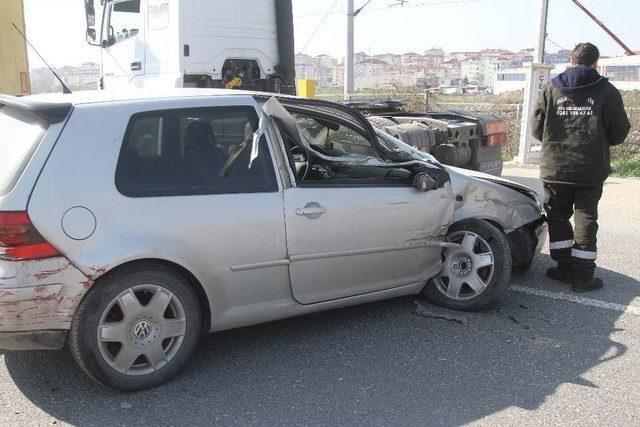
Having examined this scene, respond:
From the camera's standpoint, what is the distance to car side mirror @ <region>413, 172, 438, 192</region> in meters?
4.45

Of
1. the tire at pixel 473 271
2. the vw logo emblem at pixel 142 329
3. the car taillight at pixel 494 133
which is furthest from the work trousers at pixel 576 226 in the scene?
the car taillight at pixel 494 133

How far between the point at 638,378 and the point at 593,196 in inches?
75.6

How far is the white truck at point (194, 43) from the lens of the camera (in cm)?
944

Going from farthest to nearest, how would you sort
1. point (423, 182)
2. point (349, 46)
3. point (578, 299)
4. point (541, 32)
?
point (349, 46) < point (541, 32) < point (578, 299) < point (423, 182)

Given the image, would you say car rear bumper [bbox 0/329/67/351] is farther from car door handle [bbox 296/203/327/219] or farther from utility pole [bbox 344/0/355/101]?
utility pole [bbox 344/0/355/101]

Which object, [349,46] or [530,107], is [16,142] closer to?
[530,107]

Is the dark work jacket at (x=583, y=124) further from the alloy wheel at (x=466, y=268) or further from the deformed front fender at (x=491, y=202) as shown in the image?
the alloy wheel at (x=466, y=268)

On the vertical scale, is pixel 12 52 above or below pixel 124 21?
below

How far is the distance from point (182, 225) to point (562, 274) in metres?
3.49

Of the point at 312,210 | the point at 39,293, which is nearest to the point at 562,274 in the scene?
the point at 312,210

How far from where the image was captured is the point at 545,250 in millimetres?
6512

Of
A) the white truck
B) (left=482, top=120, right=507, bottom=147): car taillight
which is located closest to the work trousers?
(left=482, top=120, right=507, bottom=147): car taillight

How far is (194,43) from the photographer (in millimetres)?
9500

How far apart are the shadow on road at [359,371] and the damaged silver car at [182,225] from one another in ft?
0.74
